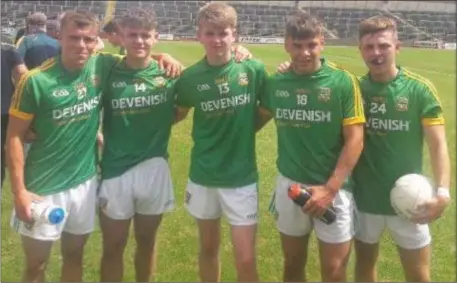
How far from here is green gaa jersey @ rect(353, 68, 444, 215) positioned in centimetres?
358

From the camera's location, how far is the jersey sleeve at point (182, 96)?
12.5ft

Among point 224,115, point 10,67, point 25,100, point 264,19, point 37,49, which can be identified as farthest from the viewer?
point 264,19

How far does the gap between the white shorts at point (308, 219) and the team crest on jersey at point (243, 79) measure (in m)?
0.65

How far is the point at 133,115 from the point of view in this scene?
12.4 ft

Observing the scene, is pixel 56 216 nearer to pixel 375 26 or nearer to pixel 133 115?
pixel 133 115

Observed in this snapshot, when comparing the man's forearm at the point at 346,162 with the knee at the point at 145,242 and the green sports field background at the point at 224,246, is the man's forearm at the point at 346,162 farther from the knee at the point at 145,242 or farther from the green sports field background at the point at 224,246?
the knee at the point at 145,242

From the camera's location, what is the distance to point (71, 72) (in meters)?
3.57

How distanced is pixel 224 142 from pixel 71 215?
107 cm

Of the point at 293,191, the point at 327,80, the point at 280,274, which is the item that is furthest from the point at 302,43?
the point at 280,274

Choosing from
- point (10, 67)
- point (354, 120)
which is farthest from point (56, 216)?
point (10, 67)

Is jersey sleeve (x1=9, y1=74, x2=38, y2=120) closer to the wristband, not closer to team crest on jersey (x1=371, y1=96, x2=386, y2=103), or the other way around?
team crest on jersey (x1=371, y1=96, x2=386, y2=103)

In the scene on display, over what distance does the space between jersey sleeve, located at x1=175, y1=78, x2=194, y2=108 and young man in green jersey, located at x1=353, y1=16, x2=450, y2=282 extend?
1.11 m

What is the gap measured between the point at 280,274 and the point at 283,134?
1407mm

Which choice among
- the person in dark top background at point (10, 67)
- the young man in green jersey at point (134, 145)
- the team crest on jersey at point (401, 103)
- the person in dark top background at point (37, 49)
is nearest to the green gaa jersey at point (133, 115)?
the young man in green jersey at point (134, 145)
